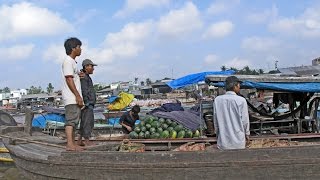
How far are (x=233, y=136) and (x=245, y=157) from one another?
1.04 feet

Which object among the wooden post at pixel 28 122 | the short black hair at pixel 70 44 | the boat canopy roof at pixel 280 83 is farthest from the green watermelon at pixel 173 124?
the wooden post at pixel 28 122

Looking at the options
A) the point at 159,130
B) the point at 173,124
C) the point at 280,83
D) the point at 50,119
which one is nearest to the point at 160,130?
the point at 159,130

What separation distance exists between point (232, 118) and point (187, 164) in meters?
0.70

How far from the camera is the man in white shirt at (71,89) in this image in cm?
506

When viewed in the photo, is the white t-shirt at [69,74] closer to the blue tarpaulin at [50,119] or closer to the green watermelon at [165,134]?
the green watermelon at [165,134]

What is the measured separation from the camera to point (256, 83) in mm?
6375

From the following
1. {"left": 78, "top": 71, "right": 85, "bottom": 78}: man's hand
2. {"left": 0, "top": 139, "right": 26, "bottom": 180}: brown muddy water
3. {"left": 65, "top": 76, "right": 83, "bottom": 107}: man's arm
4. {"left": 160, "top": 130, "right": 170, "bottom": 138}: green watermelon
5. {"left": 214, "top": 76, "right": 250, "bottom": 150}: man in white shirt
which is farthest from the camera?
{"left": 0, "top": 139, "right": 26, "bottom": 180}: brown muddy water

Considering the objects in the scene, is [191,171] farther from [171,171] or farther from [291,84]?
[291,84]

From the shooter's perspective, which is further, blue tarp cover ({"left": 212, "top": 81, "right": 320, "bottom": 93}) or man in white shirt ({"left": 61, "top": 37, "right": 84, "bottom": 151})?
blue tarp cover ({"left": 212, "top": 81, "right": 320, "bottom": 93})

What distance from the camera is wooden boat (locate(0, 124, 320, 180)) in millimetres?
4074

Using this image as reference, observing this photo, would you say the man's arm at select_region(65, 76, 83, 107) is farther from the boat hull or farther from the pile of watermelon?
the pile of watermelon

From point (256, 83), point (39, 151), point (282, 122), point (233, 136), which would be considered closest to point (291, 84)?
point (256, 83)

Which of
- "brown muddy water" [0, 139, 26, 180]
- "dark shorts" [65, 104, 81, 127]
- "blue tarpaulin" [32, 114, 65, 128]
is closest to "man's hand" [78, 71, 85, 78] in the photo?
"dark shorts" [65, 104, 81, 127]

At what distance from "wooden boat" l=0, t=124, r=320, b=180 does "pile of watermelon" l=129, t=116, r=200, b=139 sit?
115 cm
